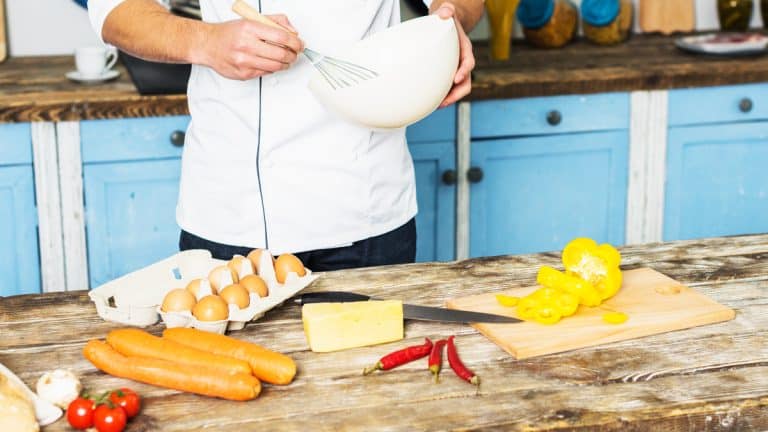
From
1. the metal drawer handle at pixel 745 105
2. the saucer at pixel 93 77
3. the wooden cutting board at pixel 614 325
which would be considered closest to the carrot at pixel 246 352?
the wooden cutting board at pixel 614 325

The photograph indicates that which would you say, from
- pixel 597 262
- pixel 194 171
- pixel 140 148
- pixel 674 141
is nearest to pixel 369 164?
pixel 194 171

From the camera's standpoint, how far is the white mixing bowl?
4.44 ft

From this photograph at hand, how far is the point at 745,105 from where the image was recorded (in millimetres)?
2754

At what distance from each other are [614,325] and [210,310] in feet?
1.57

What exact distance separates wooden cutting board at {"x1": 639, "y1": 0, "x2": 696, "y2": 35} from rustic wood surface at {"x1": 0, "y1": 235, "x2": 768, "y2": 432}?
195 cm

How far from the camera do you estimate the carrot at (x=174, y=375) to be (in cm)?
110

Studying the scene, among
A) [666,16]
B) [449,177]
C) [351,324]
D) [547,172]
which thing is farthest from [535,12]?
[351,324]

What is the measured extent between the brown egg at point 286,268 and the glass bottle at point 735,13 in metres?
2.27

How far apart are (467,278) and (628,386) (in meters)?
0.38

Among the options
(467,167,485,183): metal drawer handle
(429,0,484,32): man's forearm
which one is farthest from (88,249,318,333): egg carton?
(467,167,485,183): metal drawer handle

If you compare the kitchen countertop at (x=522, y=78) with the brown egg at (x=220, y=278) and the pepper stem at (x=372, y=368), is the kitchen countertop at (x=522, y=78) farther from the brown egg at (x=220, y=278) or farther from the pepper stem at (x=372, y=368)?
the pepper stem at (x=372, y=368)

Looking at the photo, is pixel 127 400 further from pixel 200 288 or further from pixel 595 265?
pixel 595 265

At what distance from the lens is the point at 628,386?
1138 mm

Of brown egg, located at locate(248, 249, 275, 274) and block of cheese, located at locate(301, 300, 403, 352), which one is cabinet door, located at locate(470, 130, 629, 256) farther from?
block of cheese, located at locate(301, 300, 403, 352)
